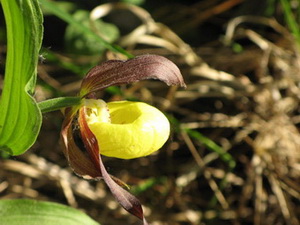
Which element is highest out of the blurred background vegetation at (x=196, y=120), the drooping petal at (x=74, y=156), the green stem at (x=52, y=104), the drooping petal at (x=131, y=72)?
the drooping petal at (x=131, y=72)

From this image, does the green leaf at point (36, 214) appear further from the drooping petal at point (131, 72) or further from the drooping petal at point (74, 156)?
the drooping petal at point (131, 72)

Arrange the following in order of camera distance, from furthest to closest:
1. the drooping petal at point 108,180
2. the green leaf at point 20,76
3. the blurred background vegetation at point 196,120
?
the blurred background vegetation at point 196,120 → the drooping petal at point 108,180 → the green leaf at point 20,76

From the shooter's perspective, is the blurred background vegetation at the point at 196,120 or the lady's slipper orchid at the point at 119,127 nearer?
the lady's slipper orchid at the point at 119,127

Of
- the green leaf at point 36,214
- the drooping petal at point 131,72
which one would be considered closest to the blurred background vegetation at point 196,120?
the green leaf at point 36,214

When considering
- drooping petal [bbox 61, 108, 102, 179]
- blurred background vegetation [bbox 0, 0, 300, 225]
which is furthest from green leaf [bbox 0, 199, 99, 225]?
blurred background vegetation [bbox 0, 0, 300, 225]

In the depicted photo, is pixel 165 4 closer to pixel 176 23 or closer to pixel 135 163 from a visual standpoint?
pixel 176 23

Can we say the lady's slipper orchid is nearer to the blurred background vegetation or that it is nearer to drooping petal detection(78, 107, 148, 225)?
drooping petal detection(78, 107, 148, 225)
